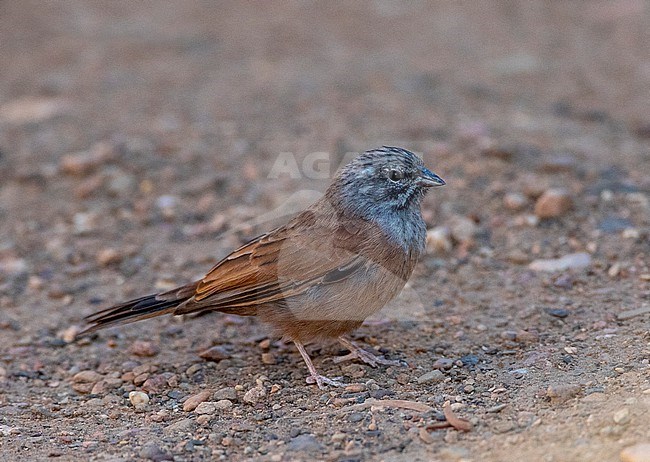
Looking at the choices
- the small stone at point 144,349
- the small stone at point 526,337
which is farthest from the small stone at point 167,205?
the small stone at point 526,337

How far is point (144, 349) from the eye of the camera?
6.12m

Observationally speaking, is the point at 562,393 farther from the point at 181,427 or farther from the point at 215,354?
the point at 215,354

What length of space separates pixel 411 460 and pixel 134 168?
5.11 metres

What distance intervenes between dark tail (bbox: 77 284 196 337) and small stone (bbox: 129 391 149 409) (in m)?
0.53

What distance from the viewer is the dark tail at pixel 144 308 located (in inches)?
229

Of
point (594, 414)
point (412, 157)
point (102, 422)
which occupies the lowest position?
point (102, 422)

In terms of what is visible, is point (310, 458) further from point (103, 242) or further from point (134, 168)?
point (134, 168)

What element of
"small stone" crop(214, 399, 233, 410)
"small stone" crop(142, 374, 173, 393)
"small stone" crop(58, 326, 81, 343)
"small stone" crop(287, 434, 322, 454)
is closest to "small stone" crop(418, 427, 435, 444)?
"small stone" crop(287, 434, 322, 454)

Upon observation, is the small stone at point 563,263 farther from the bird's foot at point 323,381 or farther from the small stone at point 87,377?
the small stone at point 87,377

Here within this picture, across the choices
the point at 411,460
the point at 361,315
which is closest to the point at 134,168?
the point at 361,315

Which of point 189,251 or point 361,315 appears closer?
point 361,315

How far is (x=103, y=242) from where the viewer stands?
766cm

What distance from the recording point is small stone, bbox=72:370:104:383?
19.0ft

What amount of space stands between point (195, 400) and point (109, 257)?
93.2 inches
